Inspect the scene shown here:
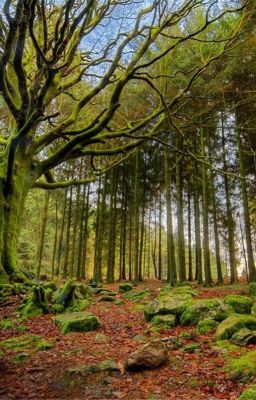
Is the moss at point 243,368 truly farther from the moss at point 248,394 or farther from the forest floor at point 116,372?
the moss at point 248,394

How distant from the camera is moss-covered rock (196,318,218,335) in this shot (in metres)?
5.29

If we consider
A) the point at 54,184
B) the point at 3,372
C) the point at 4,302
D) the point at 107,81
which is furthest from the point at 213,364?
the point at 54,184

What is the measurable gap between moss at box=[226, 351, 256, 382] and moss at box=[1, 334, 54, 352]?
102 inches

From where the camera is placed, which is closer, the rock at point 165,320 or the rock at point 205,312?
the rock at point 205,312

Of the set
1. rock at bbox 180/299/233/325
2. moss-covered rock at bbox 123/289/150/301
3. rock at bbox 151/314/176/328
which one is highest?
moss-covered rock at bbox 123/289/150/301

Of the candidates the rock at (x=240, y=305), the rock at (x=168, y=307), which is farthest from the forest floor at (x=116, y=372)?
the rock at (x=240, y=305)

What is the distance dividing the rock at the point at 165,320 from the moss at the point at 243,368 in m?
1.98

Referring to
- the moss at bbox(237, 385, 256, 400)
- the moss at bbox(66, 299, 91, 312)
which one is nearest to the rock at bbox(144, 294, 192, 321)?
the moss at bbox(66, 299, 91, 312)

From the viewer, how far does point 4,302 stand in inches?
298

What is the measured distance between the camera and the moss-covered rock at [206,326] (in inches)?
208

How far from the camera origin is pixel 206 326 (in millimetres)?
5367

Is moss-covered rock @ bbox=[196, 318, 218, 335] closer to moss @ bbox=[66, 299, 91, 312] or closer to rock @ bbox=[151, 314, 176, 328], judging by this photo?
rock @ bbox=[151, 314, 176, 328]

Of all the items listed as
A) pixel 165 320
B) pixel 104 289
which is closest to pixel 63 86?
pixel 104 289

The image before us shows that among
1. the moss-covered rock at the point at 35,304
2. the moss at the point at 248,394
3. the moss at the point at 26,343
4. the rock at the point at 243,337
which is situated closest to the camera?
the moss at the point at 248,394
